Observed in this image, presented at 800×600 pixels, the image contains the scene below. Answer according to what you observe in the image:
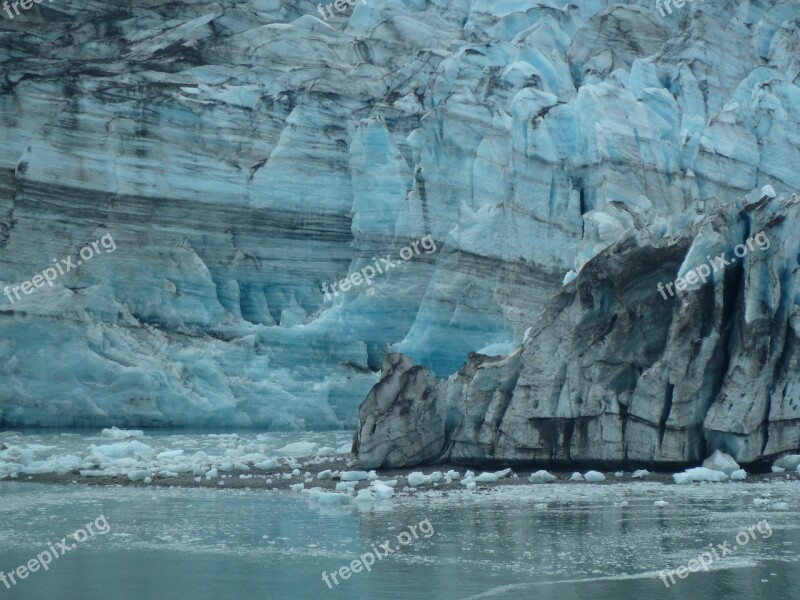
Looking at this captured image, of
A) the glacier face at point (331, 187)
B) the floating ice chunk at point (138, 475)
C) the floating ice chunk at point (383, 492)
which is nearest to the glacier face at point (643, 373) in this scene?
the floating ice chunk at point (383, 492)

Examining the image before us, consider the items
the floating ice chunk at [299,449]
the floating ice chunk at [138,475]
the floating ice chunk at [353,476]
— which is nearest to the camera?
the floating ice chunk at [353,476]

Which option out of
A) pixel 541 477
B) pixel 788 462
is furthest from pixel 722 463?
pixel 541 477

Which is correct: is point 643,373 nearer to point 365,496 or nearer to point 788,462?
point 788,462

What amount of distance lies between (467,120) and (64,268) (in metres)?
8.45

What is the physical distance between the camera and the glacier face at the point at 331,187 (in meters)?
20.2

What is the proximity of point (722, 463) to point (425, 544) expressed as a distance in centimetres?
462

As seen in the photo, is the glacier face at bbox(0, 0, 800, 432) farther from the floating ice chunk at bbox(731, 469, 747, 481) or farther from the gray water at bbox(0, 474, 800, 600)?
the gray water at bbox(0, 474, 800, 600)

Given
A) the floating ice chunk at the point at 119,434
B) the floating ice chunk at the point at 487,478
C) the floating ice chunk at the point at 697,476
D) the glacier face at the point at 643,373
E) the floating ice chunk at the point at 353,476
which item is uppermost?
the glacier face at the point at 643,373

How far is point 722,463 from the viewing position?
11.8 m

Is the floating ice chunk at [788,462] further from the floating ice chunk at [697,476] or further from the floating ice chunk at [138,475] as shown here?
the floating ice chunk at [138,475]

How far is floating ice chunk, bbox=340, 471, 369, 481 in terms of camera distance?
12.3 meters

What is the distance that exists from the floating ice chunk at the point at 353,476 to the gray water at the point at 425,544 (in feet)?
2.69

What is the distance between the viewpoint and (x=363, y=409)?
511 inches

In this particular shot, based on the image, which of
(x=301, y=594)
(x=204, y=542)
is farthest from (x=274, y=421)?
(x=301, y=594)
